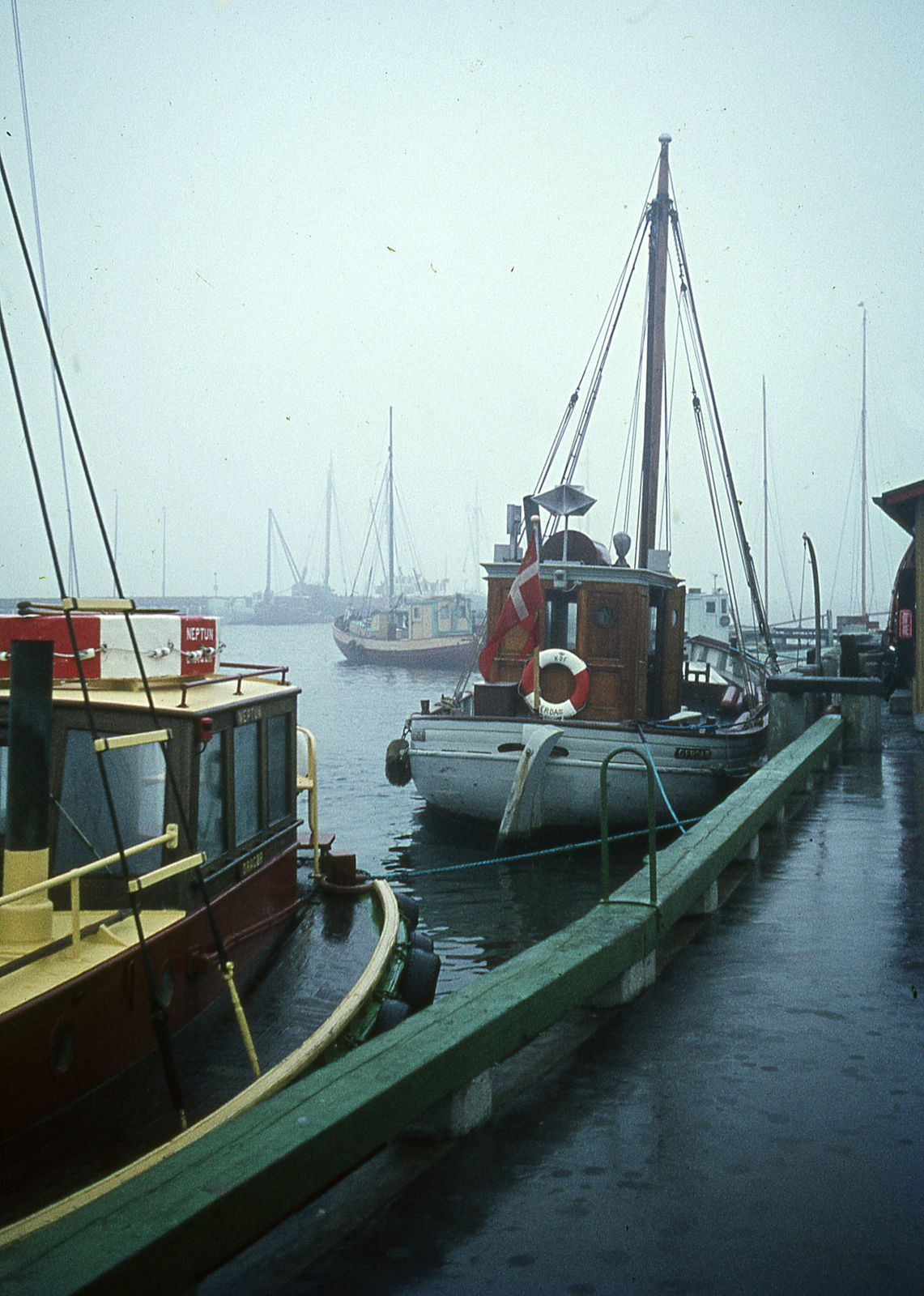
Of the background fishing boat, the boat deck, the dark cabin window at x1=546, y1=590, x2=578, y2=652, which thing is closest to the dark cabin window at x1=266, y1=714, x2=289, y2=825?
the boat deck

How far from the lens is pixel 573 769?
14273mm

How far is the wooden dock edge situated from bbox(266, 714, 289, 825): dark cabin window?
2.19 metres

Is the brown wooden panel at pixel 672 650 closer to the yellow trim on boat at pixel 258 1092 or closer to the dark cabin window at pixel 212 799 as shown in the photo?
the yellow trim on boat at pixel 258 1092

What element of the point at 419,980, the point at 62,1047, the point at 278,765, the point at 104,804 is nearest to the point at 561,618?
the point at 419,980

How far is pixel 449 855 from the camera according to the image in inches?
605

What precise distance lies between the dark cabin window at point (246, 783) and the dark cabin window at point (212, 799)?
21 centimetres

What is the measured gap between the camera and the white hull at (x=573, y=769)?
1426 centimetres

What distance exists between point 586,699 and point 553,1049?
1041 cm

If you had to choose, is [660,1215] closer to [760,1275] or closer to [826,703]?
[760,1275]

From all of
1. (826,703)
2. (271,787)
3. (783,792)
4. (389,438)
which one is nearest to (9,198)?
(271,787)

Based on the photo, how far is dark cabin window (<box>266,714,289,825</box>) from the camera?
21.7 ft

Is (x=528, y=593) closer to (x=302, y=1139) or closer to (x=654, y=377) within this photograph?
(x=654, y=377)

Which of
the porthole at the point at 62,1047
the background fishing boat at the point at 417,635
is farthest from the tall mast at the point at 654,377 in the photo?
the background fishing boat at the point at 417,635

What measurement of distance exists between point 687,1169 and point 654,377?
17909mm
